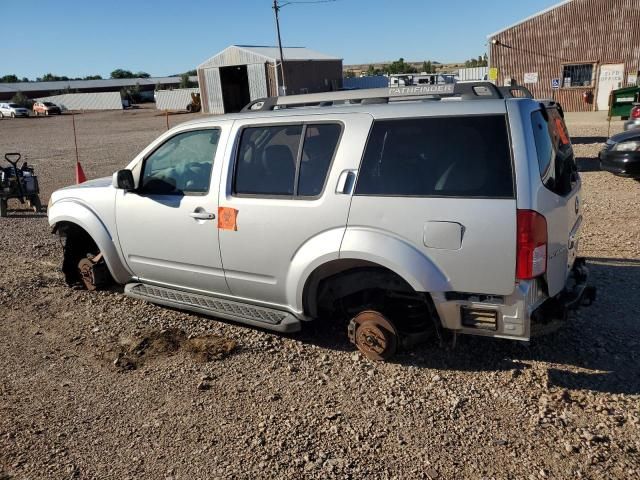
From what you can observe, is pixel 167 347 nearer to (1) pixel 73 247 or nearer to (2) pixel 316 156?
(2) pixel 316 156

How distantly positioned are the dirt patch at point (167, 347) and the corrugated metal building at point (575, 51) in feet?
86.9

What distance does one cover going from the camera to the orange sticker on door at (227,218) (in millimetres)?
4211

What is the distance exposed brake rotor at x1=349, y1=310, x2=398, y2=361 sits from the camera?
3.90 metres

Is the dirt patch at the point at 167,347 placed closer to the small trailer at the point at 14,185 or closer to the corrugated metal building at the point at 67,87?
the small trailer at the point at 14,185

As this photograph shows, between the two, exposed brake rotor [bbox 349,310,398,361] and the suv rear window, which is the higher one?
the suv rear window

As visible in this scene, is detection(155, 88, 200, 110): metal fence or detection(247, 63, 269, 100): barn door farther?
detection(155, 88, 200, 110): metal fence

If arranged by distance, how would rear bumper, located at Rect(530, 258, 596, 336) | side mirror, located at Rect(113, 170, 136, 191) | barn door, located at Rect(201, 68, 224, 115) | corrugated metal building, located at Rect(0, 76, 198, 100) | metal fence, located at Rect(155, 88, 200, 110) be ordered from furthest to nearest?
corrugated metal building, located at Rect(0, 76, 198, 100)
metal fence, located at Rect(155, 88, 200, 110)
barn door, located at Rect(201, 68, 224, 115)
side mirror, located at Rect(113, 170, 136, 191)
rear bumper, located at Rect(530, 258, 596, 336)

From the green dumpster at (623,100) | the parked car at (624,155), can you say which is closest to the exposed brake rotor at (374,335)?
the parked car at (624,155)

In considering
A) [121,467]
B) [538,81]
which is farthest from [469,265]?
[538,81]

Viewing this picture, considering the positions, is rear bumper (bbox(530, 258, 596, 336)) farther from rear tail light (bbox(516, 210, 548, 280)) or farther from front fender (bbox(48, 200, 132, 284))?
front fender (bbox(48, 200, 132, 284))

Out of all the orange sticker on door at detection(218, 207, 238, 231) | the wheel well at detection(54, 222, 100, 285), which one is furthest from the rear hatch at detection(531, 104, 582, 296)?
the wheel well at detection(54, 222, 100, 285)

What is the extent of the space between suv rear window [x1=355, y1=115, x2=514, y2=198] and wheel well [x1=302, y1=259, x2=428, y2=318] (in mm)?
575

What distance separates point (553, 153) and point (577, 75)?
28.3m

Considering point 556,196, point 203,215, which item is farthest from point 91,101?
point 556,196
